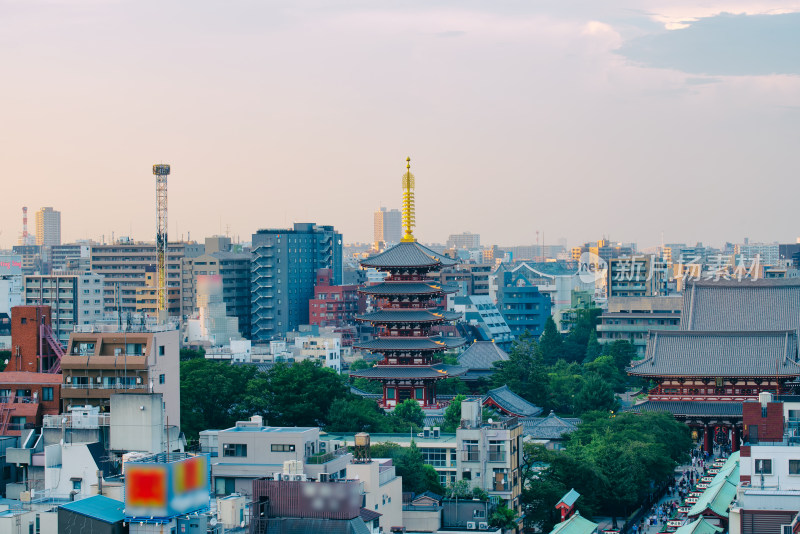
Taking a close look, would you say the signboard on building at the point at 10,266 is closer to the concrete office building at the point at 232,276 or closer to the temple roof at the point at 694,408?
the concrete office building at the point at 232,276

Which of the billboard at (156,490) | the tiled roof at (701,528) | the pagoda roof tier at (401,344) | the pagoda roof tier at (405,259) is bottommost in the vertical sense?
the tiled roof at (701,528)

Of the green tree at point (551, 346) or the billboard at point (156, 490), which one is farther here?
the green tree at point (551, 346)

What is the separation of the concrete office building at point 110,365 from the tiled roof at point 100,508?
2004cm

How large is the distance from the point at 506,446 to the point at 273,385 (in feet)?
57.0

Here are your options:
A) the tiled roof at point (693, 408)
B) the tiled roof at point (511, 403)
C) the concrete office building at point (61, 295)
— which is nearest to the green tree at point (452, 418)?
the tiled roof at point (511, 403)

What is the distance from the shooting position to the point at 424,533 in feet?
165

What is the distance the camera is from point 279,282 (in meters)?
168

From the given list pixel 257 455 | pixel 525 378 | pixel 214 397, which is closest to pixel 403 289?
pixel 525 378

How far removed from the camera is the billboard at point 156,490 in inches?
1462

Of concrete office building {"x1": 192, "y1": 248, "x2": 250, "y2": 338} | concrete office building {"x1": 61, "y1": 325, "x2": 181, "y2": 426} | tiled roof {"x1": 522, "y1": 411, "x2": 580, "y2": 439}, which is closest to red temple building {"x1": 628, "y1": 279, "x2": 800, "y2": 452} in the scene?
tiled roof {"x1": 522, "y1": 411, "x2": 580, "y2": 439}

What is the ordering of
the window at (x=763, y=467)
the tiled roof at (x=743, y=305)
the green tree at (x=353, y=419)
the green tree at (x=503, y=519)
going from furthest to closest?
the tiled roof at (x=743, y=305) < the green tree at (x=353, y=419) < the green tree at (x=503, y=519) < the window at (x=763, y=467)

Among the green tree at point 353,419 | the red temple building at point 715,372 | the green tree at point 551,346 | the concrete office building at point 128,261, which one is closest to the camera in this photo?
the green tree at point 353,419

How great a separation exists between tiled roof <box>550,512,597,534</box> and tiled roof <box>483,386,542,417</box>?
32.0 meters

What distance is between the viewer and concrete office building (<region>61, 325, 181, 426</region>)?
194ft
